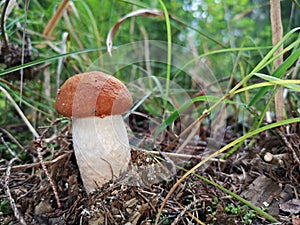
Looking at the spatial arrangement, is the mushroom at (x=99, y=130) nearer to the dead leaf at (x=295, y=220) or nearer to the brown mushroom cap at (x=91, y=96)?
the brown mushroom cap at (x=91, y=96)

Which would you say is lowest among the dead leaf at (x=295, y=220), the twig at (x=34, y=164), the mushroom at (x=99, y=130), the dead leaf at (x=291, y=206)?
the dead leaf at (x=291, y=206)

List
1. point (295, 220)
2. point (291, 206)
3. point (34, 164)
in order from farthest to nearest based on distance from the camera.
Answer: point (34, 164), point (291, 206), point (295, 220)

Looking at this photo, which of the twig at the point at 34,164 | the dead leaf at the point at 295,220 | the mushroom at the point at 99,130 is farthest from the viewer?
the twig at the point at 34,164

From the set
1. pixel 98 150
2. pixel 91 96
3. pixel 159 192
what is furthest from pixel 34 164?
pixel 159 192

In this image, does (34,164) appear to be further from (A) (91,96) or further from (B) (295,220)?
(B) (295,220)

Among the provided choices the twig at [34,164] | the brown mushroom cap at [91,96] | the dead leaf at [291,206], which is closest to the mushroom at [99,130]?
the brown mushroom cap at [91,96]

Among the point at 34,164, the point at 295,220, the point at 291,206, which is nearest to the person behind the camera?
the point at 295,220

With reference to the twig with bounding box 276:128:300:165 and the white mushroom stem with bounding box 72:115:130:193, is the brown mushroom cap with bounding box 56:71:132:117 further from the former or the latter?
the twig with bounding box 276:128:300:165
